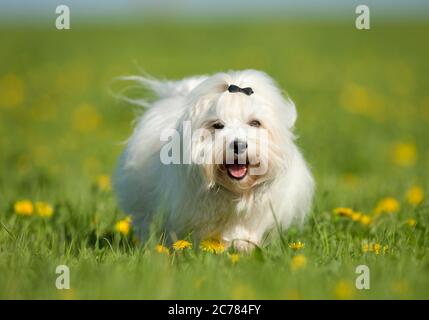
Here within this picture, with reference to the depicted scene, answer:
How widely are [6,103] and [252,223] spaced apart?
8030 millimetres

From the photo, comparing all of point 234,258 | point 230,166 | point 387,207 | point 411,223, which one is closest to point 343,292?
point 234,258

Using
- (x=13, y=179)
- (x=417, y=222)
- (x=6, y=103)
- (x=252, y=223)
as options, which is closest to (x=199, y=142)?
(x=252, y=223)

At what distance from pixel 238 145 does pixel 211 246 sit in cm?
64

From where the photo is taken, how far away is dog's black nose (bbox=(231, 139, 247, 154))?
161 inches

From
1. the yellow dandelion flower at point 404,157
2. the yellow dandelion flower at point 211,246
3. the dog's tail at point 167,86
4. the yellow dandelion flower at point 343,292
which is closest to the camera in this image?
the yellow dandelion flower at point 343,292

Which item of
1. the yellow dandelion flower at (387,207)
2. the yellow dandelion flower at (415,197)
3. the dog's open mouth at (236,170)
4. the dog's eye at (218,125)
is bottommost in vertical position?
the dog's open mouth at (236,170)

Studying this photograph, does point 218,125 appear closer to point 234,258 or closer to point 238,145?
point 238,145

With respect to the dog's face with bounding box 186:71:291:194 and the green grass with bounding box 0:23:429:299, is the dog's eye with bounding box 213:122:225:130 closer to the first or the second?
the dog's face with bounding box 186:71:291:194

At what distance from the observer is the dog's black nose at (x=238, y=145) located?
13.4 feet

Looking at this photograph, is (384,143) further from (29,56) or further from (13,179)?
(29,56)

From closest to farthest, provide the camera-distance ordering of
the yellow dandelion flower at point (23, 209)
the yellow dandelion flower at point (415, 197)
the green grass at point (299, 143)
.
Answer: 1. the green grass at point (299, 143)
2. the yellow dandelion flower at point (23, 209)
3. the yellow dandelion flower at point (415, 197)

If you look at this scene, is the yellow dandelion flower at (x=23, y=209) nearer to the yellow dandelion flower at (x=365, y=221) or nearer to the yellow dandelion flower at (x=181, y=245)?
the yellow dandelion flower at (x=181, y=245)

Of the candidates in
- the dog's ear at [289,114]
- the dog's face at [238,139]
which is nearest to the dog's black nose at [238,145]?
the dog's face at [238,139]

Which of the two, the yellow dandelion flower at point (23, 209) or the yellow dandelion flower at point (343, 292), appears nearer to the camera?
the yellow dandelion flower at point (343, 292)
